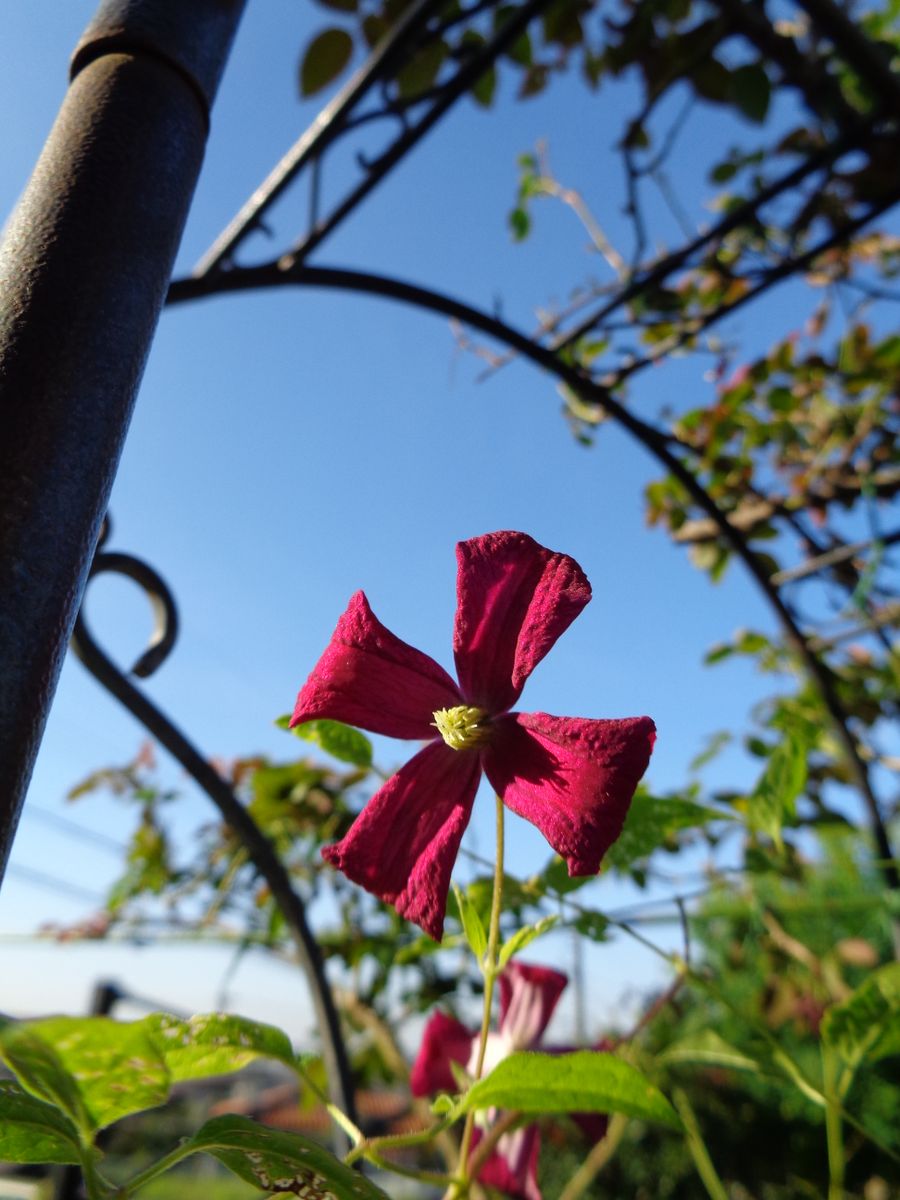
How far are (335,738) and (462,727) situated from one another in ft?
0.40

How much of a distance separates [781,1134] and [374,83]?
13.1 feet

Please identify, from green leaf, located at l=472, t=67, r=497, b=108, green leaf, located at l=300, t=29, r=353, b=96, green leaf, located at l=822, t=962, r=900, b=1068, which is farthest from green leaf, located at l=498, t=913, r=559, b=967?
green leaf, located at l=472, t=67, r=497, b=108

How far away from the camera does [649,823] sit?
361 millimetres

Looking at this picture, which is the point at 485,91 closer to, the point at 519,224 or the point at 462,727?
the point at 519,224

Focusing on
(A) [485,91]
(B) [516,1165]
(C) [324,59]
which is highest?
(A) [485,91]

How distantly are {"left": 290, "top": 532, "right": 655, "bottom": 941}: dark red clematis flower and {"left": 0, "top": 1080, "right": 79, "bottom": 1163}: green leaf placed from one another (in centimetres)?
10

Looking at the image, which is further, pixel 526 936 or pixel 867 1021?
pixel 867 1021

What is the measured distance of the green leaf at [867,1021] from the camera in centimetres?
43

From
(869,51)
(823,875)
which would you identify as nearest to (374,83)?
(869,51)

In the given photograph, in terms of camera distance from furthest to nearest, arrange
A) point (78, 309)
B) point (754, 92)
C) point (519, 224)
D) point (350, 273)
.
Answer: point (519, 224)
point (754, 92)
point (350, 273)
point (78, 309)

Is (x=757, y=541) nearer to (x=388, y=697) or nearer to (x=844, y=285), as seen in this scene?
(x=844, y=285)

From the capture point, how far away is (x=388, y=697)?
0.28 metres

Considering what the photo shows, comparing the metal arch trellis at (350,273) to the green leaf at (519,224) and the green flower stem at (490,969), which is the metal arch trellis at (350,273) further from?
the green leaf at (519,224)

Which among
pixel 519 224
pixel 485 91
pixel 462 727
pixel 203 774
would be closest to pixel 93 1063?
pixel 462 727
